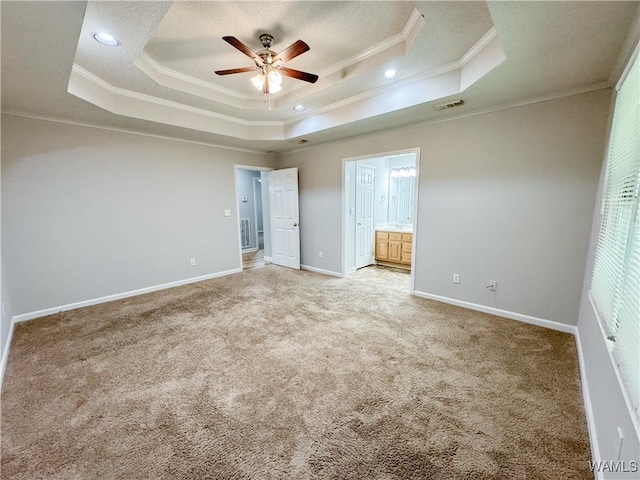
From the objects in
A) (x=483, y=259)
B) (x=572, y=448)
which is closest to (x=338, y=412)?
(x=572, y=448)

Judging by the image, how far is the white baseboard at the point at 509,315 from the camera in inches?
105

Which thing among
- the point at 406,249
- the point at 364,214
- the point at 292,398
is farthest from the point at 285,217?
the point at 292,398

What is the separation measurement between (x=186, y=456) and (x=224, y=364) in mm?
821

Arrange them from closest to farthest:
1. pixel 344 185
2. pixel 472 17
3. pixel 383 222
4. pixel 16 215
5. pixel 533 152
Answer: pixel 472 17
pixel 533 152
pixel 16 215
pixel 344 185
pixel 383 222

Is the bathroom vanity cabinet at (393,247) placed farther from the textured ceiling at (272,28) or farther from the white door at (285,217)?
the textured ceiling at (272,28)

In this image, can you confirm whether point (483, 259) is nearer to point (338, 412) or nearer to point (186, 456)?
point (338, 412)

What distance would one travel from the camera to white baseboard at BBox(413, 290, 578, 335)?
2680mm

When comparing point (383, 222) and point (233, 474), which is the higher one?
point (383, 222)

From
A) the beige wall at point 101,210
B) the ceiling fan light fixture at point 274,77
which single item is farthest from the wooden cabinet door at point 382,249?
the ceiling fan light fixture at point 274,77

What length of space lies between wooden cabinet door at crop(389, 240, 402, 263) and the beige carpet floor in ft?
7.30

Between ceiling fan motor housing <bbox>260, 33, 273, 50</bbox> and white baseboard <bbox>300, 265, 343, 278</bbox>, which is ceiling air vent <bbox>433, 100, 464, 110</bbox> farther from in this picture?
white baseboard <bbox>300, 265, 343, 278</bbox>

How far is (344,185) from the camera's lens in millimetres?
4453

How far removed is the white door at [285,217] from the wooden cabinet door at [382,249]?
5.69ft

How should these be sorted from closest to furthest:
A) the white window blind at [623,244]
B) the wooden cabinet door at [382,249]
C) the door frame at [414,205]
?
the white window blind at [623,244]
the door frame at [414,205]
the wooden cabinet door at [382,249]
